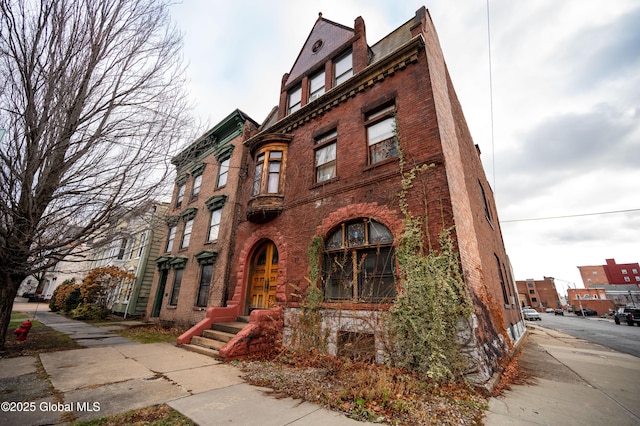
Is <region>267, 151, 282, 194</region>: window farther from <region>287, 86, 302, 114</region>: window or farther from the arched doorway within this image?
<region>287, 86, 302, 114</region>: window

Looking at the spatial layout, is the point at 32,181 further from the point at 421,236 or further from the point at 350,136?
the point at 421,236

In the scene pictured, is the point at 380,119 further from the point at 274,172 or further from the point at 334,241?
the point at 274,172

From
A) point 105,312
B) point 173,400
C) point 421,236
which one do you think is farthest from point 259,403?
point 105,312

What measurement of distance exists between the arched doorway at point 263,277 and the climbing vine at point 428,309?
5.12m

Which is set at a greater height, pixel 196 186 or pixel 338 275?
pixel 196 186

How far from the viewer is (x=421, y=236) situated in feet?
20.1

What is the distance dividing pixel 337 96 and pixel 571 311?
91.7m

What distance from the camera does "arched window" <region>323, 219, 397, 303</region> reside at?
6715 mm

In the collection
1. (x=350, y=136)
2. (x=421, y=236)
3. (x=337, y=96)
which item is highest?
(x=337, y=96)

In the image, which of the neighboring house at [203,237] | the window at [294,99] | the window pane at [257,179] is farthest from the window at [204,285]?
the window at [294,99]

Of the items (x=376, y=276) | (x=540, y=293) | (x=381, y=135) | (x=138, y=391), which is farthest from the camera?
(x=540, y=293)

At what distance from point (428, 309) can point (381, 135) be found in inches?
206

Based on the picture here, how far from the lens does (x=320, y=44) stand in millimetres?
12086

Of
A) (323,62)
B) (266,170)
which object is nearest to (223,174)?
(266,170)
